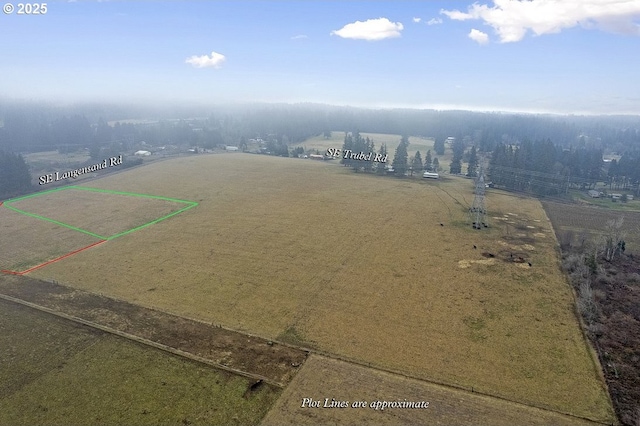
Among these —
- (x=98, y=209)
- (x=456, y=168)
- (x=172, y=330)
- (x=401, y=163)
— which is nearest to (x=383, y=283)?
(x=172, y=330)

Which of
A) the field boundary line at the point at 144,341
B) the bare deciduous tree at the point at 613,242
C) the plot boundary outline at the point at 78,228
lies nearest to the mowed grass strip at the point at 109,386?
the field boundary line at the point at 144,341

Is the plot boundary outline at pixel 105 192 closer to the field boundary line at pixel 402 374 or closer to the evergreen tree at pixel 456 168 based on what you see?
the field boundary line at pixel 402 374

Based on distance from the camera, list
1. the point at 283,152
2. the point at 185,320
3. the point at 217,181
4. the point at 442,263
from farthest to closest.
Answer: the point at 283,152, the point at 217,181, the point at 442,263, the point at 185,320

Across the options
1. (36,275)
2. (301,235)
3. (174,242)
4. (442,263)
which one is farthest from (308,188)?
(36,275)

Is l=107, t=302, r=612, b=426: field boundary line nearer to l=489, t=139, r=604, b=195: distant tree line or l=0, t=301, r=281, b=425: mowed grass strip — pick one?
l=0, t=301, r=281, b=425: mowed grass strip

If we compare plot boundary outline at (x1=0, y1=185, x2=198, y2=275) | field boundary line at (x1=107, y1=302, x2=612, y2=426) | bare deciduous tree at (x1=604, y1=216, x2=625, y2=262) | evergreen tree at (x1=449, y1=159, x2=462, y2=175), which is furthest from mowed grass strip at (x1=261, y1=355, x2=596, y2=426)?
evergreen tree at (x1=449, y1=159, x2=462, y2=175)

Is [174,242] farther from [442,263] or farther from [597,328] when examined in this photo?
[597,328]

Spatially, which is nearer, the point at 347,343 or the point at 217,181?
the point at 347,343
